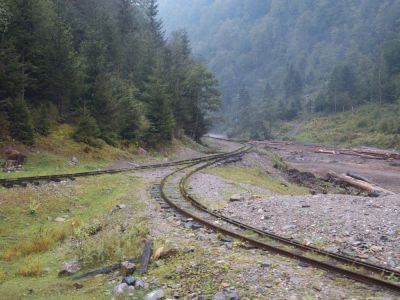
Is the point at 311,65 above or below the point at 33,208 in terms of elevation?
above

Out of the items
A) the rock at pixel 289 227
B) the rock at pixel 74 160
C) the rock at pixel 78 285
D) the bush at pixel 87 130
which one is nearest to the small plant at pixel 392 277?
the rock at pixel 289 227

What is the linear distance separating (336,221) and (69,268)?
7803mm

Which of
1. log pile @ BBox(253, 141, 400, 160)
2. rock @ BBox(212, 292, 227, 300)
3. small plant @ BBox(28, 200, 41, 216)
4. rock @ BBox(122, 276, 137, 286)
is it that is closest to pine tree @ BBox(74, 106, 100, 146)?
small plant @ BBox(28, 200, 41, 216)

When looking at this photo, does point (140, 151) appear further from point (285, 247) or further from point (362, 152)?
point (362, 152)

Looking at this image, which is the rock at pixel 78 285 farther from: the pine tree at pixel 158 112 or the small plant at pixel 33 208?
the pine tree at pixel 158 112

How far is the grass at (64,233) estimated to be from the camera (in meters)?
8.65

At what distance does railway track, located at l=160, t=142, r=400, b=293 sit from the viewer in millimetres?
7602

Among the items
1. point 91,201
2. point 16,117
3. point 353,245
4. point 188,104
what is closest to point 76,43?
point 188,104

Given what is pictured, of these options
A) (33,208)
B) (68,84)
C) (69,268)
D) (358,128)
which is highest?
(68,84)

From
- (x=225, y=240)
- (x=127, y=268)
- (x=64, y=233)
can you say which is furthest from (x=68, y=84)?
(x=127, y=268)

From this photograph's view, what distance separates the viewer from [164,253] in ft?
30.6

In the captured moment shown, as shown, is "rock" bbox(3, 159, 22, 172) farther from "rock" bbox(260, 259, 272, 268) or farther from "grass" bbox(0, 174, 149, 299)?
"rock" bbox(260, 259, 272, 268)

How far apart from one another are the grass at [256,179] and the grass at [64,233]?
8.08 meters

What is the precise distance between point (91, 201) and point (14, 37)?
16554 millimetres
